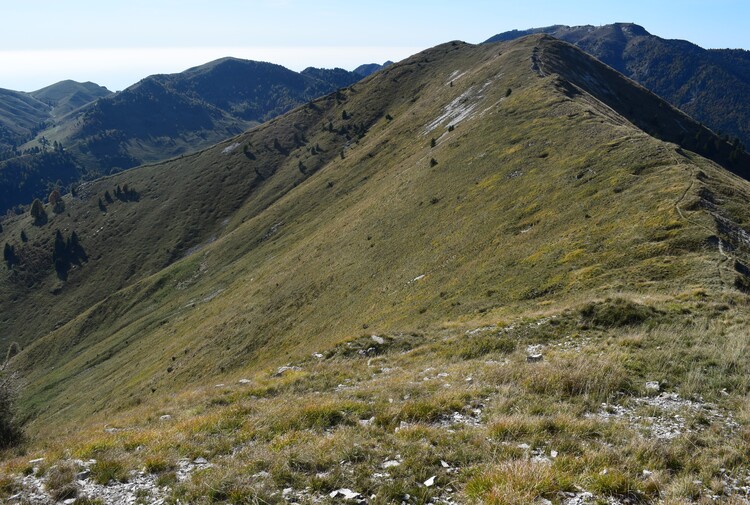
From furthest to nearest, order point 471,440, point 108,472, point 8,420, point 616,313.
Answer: point 616,313 → point 8,420 → point 108,472 → point 471,440

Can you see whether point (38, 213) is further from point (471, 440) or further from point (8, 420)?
point (471, 440)

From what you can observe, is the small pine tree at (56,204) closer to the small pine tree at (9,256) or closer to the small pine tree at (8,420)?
the small pine tree at (9,256)

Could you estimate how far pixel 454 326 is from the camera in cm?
2672

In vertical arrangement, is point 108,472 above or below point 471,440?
below

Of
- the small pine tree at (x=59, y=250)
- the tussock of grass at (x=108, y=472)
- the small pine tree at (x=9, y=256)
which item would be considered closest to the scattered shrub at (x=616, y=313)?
the tussock of grass at (x=108, y=472)

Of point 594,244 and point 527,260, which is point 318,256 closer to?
point 527,260

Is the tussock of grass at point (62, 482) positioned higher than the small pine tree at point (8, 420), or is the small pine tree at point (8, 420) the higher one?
the tussock of grass at point (62, 482)

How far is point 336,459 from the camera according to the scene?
1023 centimetres

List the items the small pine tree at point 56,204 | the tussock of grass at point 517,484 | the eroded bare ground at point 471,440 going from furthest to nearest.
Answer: the small pine tree at point 56,204
the eroded bare ground at point 471,440
the tussock of grass at point 517,484

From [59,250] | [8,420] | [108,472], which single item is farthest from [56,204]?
[108,472]

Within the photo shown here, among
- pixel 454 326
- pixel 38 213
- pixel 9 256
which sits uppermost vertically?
pixel 38 213

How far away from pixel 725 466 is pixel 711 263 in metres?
19.2

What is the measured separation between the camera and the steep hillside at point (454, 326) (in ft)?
33.2

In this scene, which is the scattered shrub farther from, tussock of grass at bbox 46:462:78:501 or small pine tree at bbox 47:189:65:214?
small pine tree at bbox 47:189:65:214
